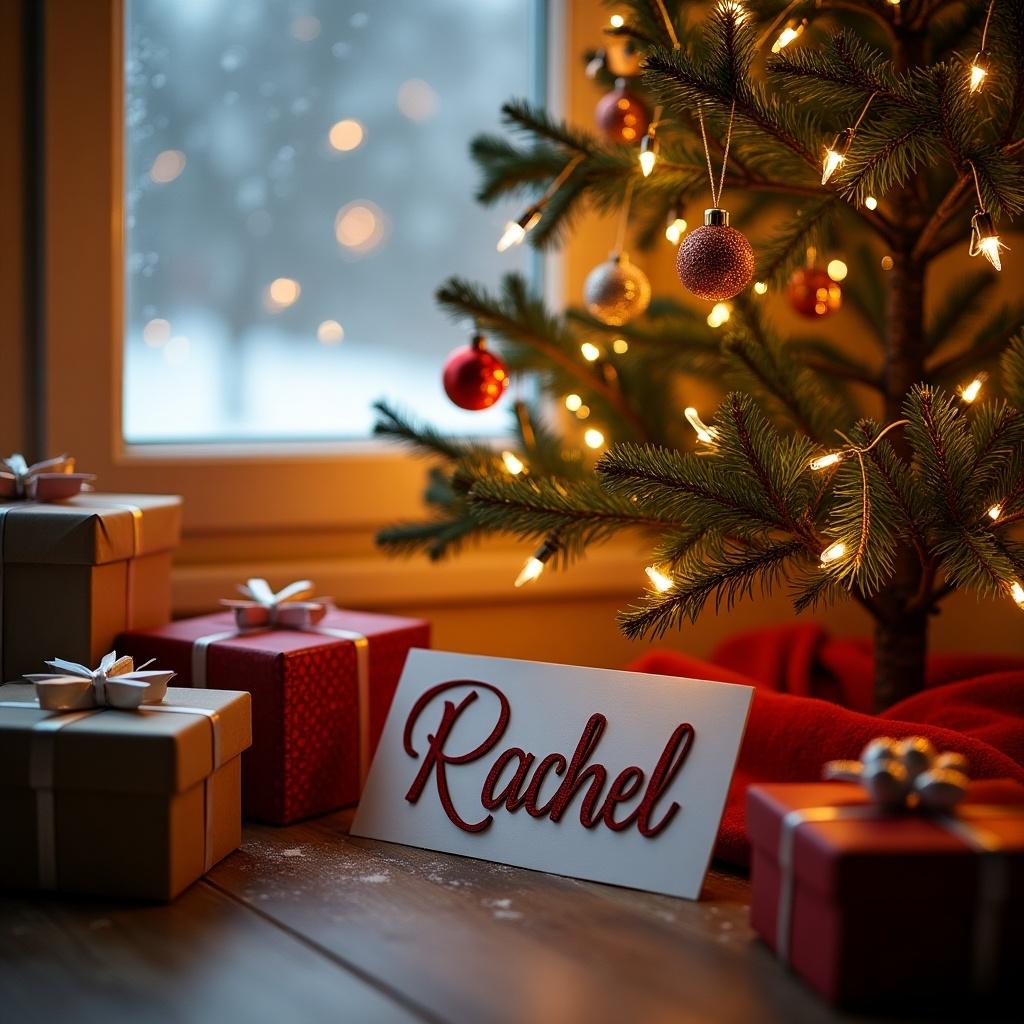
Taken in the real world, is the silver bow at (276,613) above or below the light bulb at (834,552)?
below

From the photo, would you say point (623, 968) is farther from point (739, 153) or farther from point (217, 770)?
point (739, 153)

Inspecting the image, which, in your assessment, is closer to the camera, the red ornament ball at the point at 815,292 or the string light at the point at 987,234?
the string light at the point at 987,234

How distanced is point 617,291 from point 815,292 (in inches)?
8.9

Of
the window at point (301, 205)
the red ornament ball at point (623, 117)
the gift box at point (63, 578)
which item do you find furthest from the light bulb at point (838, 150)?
the window at point (301, 205)

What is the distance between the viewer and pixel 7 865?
84 centimetres

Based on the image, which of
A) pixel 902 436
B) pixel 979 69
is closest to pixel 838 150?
pixel 979 69

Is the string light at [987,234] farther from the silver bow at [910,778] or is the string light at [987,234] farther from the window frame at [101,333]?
the window frame at [101,333]

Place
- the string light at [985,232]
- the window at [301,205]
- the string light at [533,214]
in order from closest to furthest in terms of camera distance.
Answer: the string light at [985,232], the string light at [533,214], the window at [301,205]

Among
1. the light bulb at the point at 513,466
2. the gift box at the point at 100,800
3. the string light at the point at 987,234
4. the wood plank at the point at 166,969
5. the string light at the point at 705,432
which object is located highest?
the string light at the point at 987,234

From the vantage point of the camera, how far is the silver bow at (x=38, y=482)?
3.43ft

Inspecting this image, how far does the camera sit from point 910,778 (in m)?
0.71

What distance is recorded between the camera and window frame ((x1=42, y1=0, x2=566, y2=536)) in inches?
48.8

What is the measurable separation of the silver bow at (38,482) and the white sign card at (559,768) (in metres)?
0.34

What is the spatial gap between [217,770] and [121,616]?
226 millimetres
